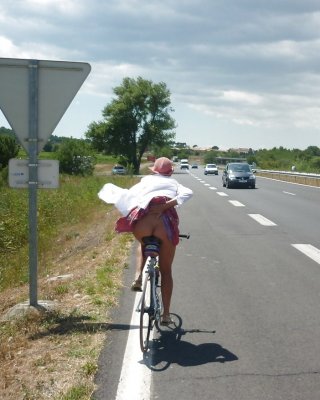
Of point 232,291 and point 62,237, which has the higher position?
point 232,291

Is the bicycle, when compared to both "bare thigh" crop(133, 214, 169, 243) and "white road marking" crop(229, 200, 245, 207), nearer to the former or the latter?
"bare thigh" crop(133, 214, 169, 243)

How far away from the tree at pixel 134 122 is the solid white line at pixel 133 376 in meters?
86.6

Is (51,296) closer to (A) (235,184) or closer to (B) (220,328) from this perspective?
(B) (220,328)

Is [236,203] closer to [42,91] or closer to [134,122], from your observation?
[42,91]

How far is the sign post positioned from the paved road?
2156mm

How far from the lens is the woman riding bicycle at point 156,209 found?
5336mm

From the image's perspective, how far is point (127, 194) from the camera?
5438 millimetres

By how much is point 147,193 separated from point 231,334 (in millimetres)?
1646

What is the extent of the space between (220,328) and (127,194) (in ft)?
5.61

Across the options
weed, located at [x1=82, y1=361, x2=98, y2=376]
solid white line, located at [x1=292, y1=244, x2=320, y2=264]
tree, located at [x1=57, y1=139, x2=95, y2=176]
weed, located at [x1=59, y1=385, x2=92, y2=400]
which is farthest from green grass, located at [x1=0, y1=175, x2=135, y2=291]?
tree, located at [x1=57, y1=139, x2=95, y2=176]

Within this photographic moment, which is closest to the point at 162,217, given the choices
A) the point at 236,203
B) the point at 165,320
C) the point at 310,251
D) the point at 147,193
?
the point at 147,193

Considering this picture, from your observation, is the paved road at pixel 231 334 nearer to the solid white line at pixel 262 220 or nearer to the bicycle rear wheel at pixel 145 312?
the bicycle rear wheel at pixel 145 312

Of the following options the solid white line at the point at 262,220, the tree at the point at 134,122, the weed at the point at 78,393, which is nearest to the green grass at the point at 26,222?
the solid white line at the point at 262,220

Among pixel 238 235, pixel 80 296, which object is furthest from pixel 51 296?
pixel 238 235
